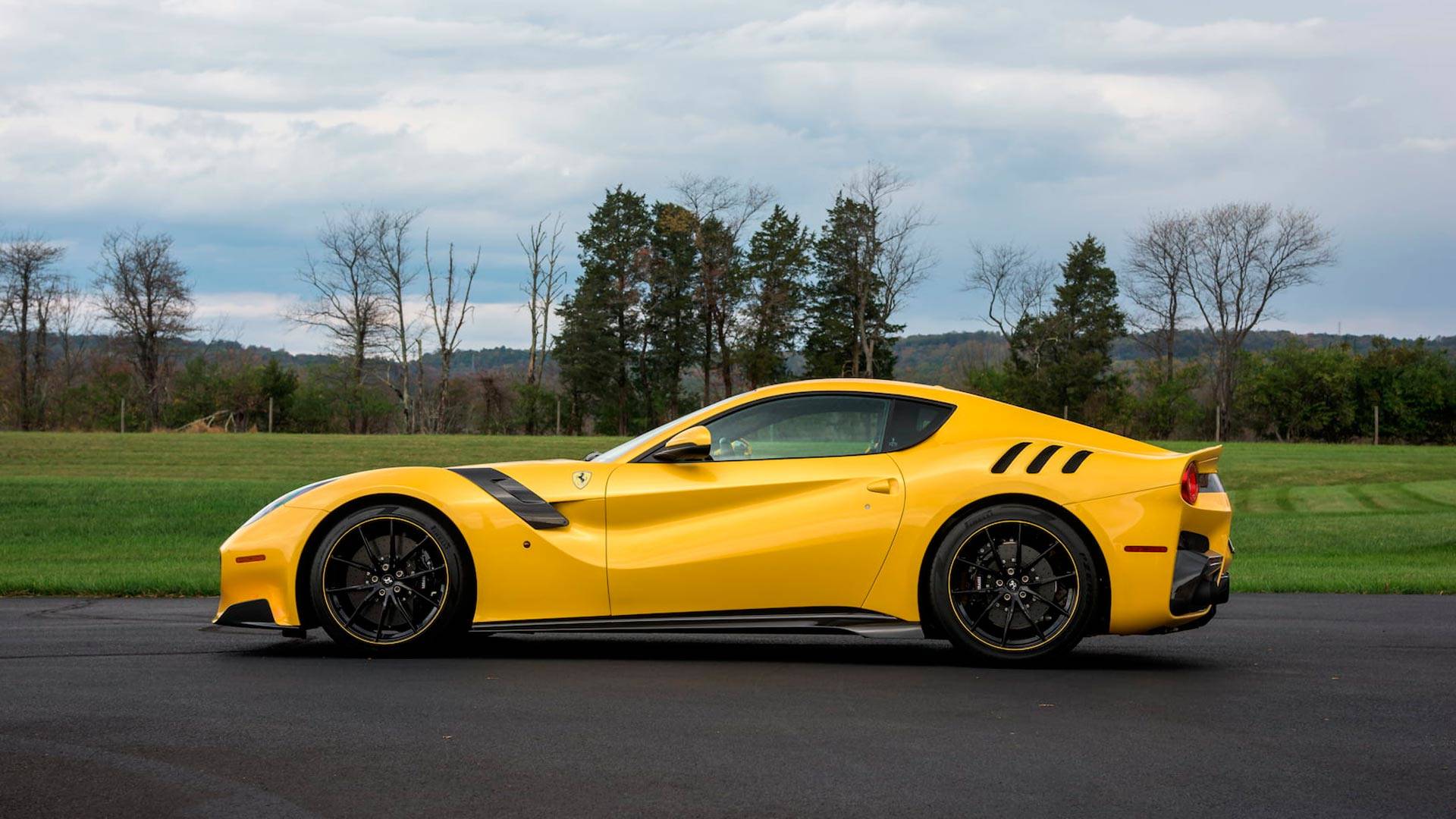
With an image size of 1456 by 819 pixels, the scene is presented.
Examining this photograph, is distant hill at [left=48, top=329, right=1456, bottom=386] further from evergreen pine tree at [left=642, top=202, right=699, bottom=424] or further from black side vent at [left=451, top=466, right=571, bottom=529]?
black side vent at [left=451, top=466, right=571, bottom=529]

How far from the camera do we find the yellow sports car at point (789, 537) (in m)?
6.31

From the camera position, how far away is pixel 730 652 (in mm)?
7031

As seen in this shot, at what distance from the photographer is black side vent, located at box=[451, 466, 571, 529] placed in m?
6.55

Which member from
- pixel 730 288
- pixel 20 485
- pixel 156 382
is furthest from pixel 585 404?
pixel 20 485

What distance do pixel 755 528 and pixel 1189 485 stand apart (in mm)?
A: 2166

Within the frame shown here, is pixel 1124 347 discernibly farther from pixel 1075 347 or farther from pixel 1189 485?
pixel 1189 485

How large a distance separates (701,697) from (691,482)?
132 centimetres

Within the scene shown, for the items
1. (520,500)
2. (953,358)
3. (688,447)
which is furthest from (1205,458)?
(953,358)

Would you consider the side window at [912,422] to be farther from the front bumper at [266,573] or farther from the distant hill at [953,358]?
the distant hill at [953,358]

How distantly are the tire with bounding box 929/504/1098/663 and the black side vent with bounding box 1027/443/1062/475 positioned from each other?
0.65 ft

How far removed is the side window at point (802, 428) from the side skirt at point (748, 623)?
82 centimetres

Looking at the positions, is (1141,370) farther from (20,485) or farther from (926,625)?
(926,625)

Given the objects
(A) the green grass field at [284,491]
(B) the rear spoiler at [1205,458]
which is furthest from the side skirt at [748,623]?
(A) the green grass field at [284,491]

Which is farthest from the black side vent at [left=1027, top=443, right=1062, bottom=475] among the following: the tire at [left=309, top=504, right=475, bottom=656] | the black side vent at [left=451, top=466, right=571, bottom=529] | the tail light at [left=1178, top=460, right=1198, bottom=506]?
the tire at [left=309, top=504, right=475, bottom=656]
